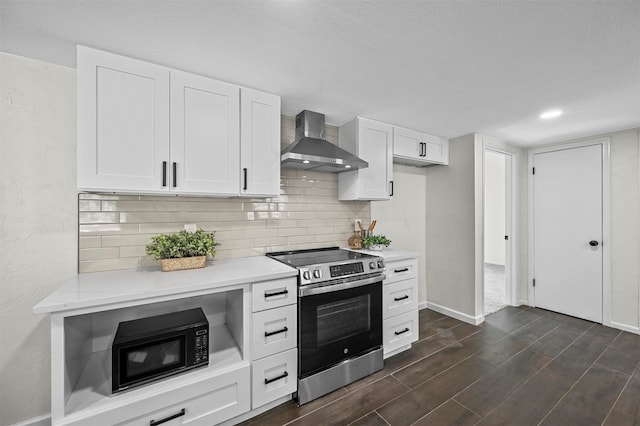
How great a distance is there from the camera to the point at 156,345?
1680 mm

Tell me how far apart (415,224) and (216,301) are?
2.85m

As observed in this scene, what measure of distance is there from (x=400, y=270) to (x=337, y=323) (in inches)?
35.1

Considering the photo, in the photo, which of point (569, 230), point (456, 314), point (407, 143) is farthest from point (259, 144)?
point (569, 230)

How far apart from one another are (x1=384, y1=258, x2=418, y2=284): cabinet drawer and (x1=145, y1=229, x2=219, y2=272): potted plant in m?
1.62

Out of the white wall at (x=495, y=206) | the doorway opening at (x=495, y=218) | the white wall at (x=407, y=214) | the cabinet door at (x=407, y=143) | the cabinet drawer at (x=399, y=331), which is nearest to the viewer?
the cabinet drawer at (x=399, y=331)

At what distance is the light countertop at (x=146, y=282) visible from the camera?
55.4 inches

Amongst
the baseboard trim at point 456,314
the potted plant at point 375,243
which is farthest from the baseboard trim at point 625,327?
the potted plant at point 375,243

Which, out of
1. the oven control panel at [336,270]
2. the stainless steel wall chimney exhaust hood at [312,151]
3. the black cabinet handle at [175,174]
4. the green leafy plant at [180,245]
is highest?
the stainless steel wall chimney exhaust hood at [312,151]

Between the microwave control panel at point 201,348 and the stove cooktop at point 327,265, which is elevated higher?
the stove cooktop at point 327,265

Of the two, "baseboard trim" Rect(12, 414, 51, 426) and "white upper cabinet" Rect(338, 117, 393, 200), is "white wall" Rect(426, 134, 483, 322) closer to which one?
"white upper cabinet" Rect(338, 117, 393, 200)

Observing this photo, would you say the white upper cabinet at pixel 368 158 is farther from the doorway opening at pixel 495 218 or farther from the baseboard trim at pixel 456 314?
the doorway opening at pixel 495 218

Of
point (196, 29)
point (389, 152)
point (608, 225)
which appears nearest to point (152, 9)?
point (196, 29)

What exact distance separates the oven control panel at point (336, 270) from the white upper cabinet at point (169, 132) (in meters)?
0.73

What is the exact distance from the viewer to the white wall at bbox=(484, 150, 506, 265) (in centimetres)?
643
